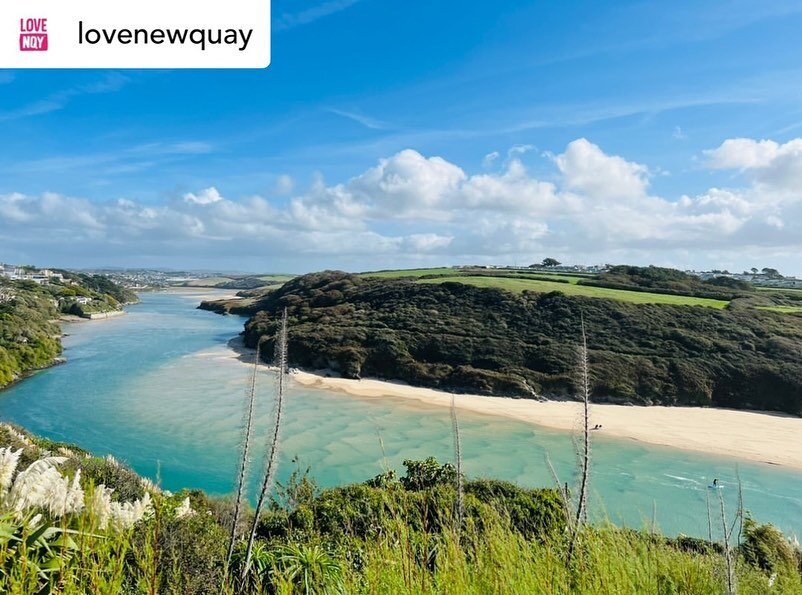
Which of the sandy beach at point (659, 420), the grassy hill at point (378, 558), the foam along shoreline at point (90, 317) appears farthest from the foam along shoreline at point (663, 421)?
the foam along shoreline at point (90, 317)

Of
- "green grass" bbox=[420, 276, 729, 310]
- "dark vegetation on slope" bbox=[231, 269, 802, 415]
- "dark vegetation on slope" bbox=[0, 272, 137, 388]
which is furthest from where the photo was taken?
"green grass" bbox=[420, 276, 729, 310]

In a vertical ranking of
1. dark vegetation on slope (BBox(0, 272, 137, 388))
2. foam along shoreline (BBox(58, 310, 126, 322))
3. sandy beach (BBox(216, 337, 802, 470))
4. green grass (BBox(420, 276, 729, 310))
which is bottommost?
sandy beach (BBox(216, 337, 802, 470))

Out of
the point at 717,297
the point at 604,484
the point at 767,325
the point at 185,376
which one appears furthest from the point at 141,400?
the point at 717,297

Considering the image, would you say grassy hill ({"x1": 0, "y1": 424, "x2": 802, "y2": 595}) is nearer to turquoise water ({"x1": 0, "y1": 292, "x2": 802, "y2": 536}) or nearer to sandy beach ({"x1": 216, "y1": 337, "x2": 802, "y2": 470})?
turquoise water ({"x1": 0, "y1": 292, "x2": 802, "y2": 536})

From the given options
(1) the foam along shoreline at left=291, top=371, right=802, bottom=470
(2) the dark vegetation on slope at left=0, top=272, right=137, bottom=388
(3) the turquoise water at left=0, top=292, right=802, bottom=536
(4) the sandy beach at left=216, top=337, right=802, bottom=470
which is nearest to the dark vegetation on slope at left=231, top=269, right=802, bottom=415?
(4) the sandy beach at left=216, top=337, right=802, bottom=470

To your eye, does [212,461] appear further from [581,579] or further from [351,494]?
[581,579]

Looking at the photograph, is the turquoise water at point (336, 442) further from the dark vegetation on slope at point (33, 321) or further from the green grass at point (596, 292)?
the green grass at point (596, 292)

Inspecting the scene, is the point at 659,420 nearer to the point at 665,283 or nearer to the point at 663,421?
the point at 663,421

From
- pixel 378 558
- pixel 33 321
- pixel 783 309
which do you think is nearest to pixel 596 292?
pixel 783 309
